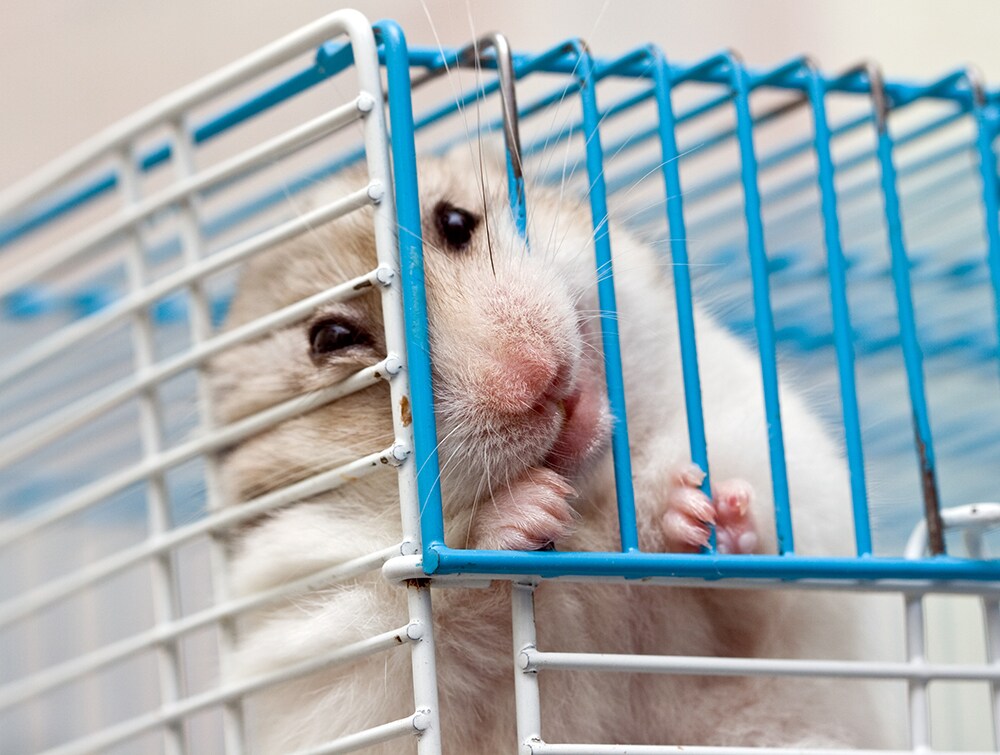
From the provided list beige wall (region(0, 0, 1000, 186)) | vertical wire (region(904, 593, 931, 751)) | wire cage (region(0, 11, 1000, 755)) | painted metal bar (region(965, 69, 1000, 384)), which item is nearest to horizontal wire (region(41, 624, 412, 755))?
wire cage (region(0, 11, 1000, 755))

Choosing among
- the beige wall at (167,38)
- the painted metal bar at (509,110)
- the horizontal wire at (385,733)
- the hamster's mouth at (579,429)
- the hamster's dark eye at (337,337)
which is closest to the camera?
the horizontal wire at (385,733)

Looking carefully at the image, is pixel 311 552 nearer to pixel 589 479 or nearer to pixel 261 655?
pixel 261 655

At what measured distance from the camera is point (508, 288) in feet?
3.41

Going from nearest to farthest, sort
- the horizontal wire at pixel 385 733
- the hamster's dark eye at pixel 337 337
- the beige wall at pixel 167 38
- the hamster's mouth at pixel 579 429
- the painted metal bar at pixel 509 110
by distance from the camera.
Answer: the horizontal wire at pixel 385 733, the painted metal bar at pixel 509 110, the hamster's mouth at pixel 579 429, the hamster's dark eye at pixel 337 337, the beige wall at pixel 167 38

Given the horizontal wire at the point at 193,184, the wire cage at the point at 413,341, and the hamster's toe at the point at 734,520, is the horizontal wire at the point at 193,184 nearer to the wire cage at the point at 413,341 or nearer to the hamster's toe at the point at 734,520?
the wire cage at the point at 413,341

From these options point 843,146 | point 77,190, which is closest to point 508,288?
point 77,190

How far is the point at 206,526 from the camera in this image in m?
0.98

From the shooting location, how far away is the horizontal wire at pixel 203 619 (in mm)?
906

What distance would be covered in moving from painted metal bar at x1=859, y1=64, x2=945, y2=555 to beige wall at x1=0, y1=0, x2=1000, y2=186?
1.40 m

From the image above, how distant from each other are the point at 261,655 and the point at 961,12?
7.87 feet

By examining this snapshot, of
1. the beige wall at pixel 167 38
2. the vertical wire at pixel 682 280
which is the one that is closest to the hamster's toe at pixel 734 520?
the vertical wire at pixel 682 280

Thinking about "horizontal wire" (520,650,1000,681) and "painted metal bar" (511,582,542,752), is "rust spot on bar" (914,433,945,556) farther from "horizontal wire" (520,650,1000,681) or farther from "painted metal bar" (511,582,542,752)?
"painted metal bar" (511,582,542,752)

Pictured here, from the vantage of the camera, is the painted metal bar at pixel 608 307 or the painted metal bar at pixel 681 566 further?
the painted metal bar at pixel 608 307

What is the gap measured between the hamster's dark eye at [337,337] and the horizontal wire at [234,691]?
1.26 ft
